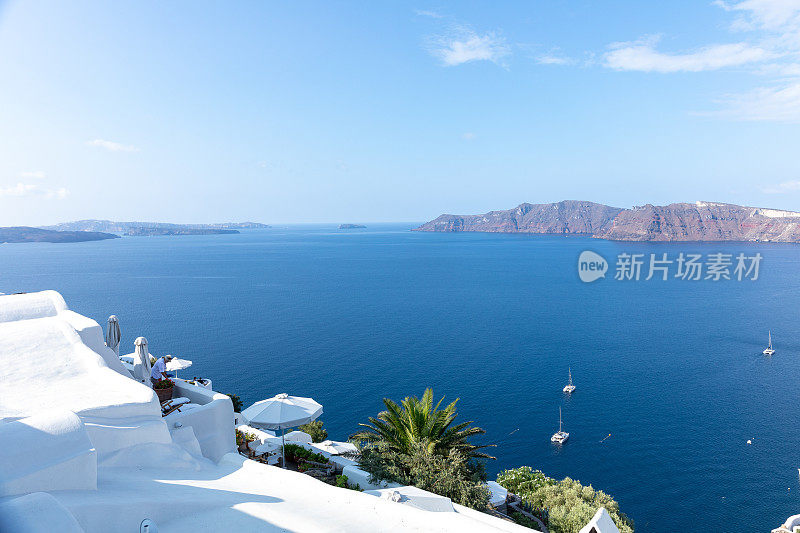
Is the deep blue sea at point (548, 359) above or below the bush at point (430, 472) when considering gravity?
below

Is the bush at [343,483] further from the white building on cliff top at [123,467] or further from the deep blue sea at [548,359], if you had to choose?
the deep blue sea at [548,359]

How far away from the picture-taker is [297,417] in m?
12.6

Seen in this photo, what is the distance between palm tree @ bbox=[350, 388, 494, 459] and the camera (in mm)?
12547

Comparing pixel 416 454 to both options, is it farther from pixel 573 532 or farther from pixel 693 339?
pixel 693 339

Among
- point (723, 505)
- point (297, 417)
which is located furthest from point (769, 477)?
point (297, 417)

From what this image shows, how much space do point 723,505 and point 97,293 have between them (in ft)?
333

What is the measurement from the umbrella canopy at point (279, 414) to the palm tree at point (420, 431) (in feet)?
5.61

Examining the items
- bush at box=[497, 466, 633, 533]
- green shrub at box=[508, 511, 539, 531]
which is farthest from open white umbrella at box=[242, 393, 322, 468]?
bush at box=[497, 466, 633, 533]

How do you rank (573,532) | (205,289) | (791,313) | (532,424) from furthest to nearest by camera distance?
(205,289) → (791,313) → (532,424) → (573,532)

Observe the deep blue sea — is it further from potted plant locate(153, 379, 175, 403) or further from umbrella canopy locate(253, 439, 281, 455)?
potted plant locate(153, 379, 175, 403)

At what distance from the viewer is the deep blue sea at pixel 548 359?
3703 centimetres

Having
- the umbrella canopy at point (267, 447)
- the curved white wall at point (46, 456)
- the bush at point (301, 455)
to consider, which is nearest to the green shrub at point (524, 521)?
the bush at point (301, 455)

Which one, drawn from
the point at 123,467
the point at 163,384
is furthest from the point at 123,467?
the point at 163,384

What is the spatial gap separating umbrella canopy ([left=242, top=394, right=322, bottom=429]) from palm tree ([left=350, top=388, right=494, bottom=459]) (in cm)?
171
